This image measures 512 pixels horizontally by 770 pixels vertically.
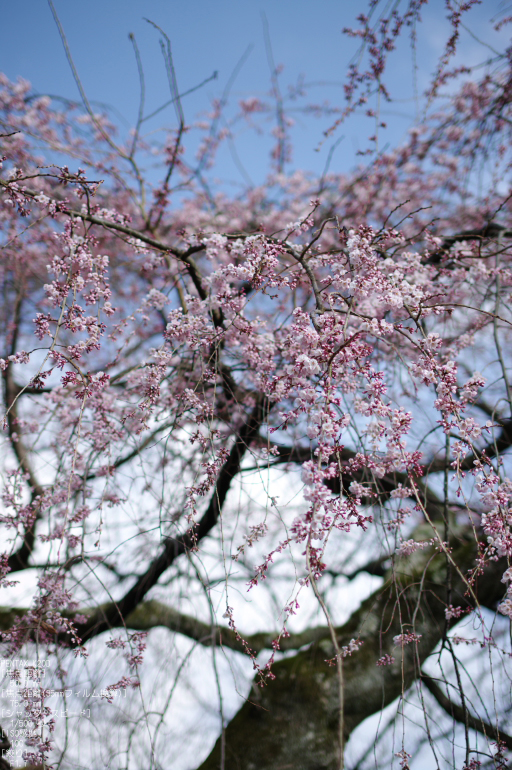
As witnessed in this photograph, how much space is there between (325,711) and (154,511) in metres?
1.39

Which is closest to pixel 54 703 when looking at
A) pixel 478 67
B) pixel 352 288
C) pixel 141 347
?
pixel 352 288

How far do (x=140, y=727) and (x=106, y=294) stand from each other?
167 centimetres

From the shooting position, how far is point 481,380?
1350 millimetres

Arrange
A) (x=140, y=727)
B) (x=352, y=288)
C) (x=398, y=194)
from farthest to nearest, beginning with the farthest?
(x=398, y=194) → (x=140, y=727) → (x=352, y=288)

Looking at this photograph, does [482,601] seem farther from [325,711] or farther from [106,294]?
[106,294]

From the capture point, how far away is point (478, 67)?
265cm

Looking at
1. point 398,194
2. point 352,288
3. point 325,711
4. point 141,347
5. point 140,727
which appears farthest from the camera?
point 398,194

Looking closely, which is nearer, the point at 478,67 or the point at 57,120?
the point at 478,67

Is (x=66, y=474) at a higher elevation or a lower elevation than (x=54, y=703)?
higher

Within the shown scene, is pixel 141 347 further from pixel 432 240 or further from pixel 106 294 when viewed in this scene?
pixel 432 240

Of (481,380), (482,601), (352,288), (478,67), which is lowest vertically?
(482,601)

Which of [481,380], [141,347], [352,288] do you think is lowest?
[481,380]

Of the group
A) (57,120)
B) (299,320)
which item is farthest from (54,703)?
(57,120)

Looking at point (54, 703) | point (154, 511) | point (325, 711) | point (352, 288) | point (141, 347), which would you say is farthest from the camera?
point (141, 347)
